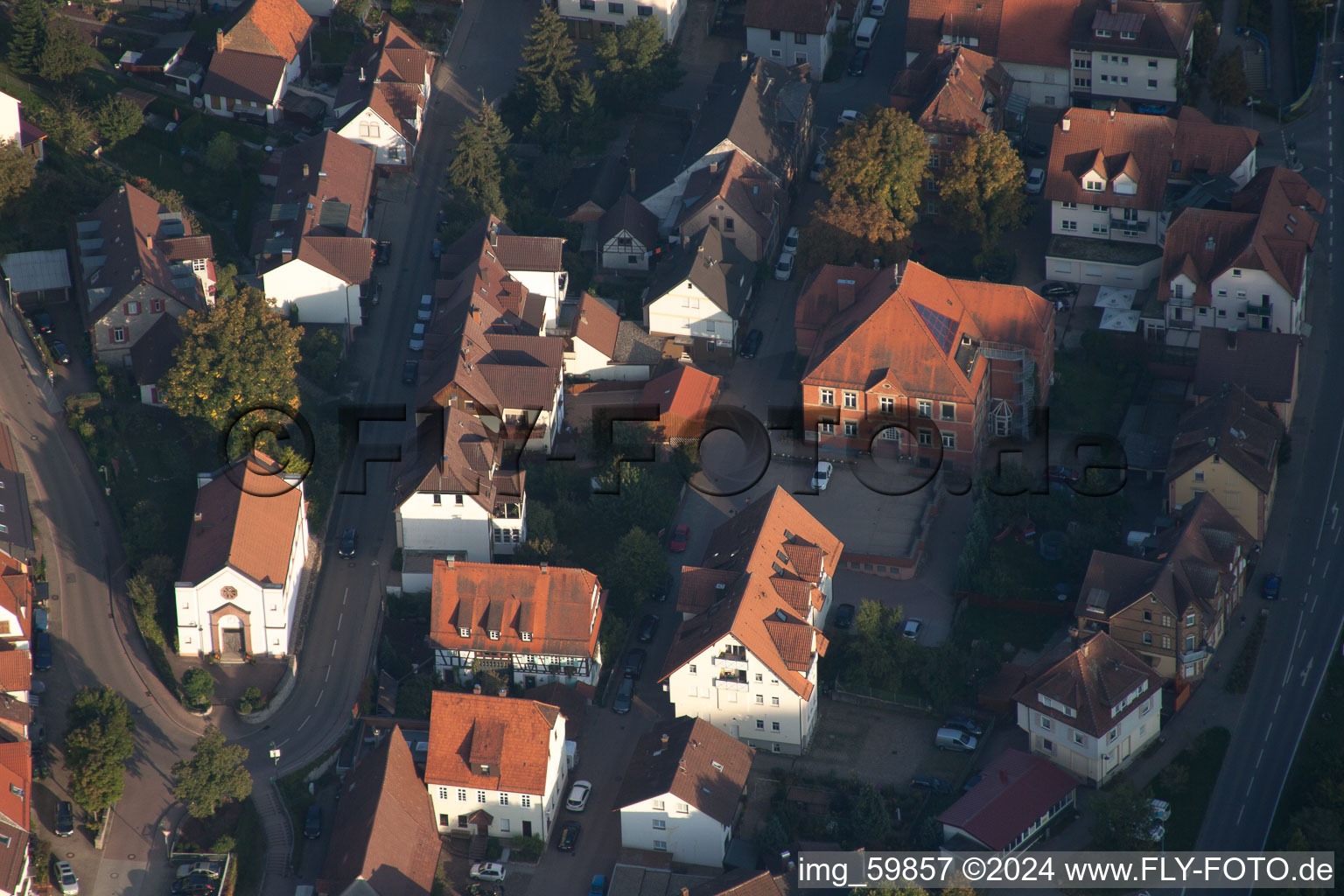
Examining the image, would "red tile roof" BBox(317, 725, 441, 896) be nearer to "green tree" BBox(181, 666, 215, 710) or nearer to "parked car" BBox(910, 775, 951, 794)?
"green tree" BBox(181, 666, 215, 710)

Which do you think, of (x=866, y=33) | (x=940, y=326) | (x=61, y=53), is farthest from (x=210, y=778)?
(x=866, y=33)

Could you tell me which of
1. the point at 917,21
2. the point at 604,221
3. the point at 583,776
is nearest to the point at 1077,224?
the point at 917,21

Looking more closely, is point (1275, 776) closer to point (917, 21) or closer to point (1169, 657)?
point (1169, 657)

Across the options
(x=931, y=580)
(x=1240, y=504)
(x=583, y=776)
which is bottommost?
(x=583, y=776)

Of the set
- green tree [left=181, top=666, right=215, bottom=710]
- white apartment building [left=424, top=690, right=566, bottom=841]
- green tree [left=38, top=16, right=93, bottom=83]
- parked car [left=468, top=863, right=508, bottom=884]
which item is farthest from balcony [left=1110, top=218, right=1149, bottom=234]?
green tree [left=38, top=16, right=93, bottom=83]

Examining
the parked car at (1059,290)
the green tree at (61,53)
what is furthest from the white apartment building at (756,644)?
the green tree at (61,53)

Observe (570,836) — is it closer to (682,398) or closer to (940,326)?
(682,398)
